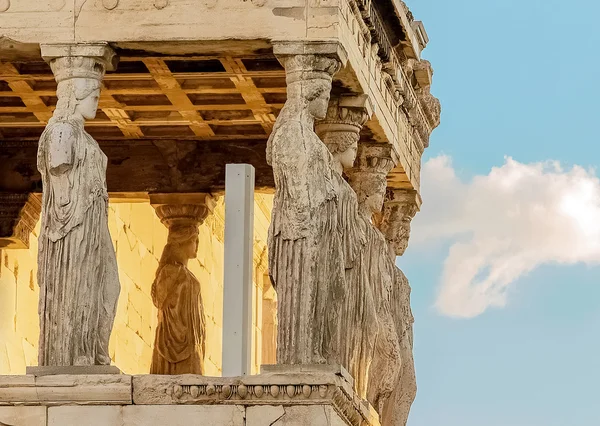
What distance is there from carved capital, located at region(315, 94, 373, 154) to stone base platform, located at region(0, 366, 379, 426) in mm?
2521

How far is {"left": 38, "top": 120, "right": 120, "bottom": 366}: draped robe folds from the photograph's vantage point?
20891 mm

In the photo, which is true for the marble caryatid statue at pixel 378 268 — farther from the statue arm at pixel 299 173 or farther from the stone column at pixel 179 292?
the statue arm at pixel 299 173

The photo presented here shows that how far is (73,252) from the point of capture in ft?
68.6

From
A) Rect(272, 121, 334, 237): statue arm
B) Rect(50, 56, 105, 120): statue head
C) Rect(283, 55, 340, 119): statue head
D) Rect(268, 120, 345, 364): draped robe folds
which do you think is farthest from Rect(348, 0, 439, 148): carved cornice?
Rect(50, 56, 105, 120): statue head

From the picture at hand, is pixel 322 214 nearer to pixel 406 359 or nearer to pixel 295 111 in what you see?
pixel 295 111

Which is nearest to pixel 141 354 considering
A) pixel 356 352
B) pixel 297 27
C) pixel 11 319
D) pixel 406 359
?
pixel 11 319

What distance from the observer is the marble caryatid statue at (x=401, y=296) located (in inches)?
983

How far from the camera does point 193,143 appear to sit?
25672 millimetres

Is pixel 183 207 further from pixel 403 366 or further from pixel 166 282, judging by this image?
pixel 403 366

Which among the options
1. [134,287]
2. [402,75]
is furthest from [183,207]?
[134,287]

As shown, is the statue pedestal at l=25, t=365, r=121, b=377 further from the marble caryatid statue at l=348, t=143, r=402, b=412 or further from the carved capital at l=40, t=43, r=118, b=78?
the marble caryatid statue at l=348, t=143, r=402, b=412

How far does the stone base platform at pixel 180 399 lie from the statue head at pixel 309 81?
214 centimetres

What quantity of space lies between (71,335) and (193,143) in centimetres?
515

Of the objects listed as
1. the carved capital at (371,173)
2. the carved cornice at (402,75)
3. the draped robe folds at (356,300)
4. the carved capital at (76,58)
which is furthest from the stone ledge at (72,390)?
the carved capital at (371,173)
